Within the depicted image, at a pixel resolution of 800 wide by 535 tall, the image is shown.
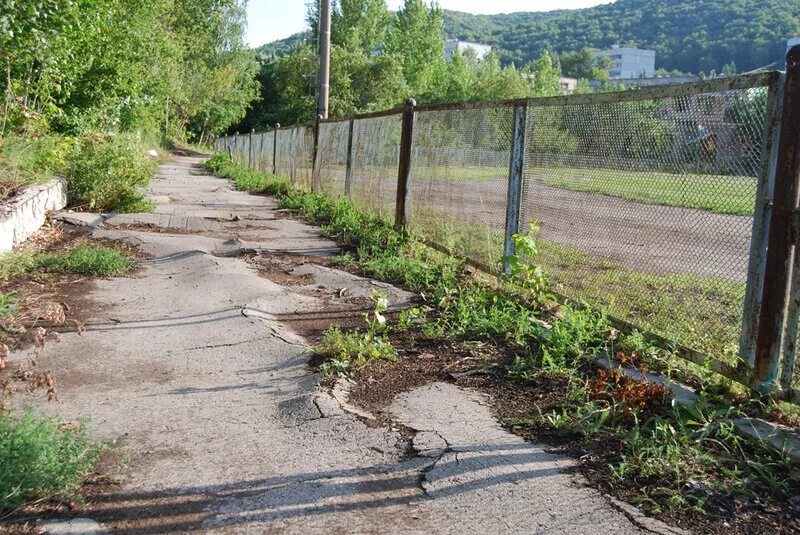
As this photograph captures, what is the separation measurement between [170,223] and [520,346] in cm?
724

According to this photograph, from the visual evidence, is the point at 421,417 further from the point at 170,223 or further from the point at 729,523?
the point at 170,223

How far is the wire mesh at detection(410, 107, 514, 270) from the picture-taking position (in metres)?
6.42

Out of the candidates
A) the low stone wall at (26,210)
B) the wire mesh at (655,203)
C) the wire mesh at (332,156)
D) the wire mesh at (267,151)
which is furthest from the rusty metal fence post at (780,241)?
the wire mesh at (267,151)

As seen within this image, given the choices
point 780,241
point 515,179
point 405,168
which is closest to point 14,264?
point 405,168

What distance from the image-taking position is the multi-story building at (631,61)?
121 m

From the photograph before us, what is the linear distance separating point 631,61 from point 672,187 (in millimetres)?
143564

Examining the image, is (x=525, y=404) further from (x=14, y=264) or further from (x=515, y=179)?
(x=14, y=264)

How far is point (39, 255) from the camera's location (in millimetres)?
7211

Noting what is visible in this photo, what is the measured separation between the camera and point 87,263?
273 inches

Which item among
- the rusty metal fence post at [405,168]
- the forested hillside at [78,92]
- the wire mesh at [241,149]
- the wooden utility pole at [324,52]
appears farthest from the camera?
the wire mesh at [241,149]

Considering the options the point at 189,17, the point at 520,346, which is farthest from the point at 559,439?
the point at 189,17

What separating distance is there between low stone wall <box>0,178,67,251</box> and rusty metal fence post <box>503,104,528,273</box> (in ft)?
15.5

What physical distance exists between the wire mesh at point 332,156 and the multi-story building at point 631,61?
11214 centimetres

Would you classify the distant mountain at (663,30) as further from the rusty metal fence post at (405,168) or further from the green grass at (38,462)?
the green grass at (38,462)
